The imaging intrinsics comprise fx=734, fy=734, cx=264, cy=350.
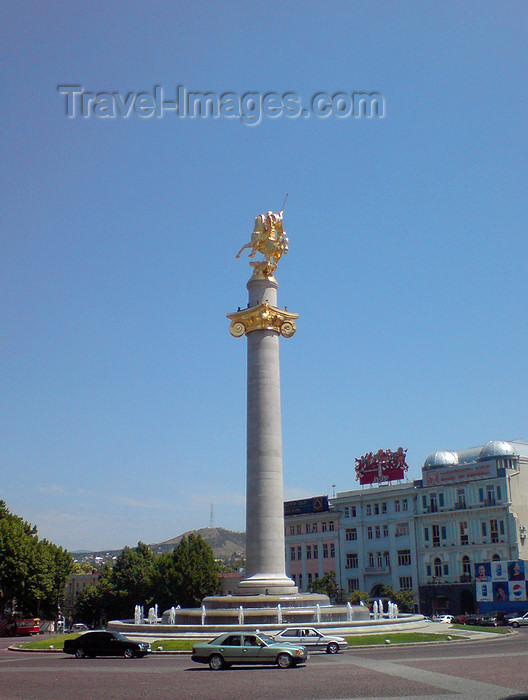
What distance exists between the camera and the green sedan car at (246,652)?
27625 millimetres

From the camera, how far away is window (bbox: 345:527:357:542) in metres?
104

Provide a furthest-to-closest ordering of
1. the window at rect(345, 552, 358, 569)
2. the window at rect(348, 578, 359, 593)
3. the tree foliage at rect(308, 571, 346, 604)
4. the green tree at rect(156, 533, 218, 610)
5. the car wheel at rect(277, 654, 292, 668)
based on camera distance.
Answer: the window at rect(345, 552, 358, 569), the window at rect(348, 578, 359, 593), the tree foliage at rect(308, 571, 346, 604), the green tree at rect(156, 533, 218, 610), the car wheel at rect(277, 654, 292, 668)

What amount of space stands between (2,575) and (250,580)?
4163cm

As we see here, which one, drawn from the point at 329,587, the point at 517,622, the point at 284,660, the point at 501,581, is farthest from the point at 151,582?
the point at 284,660

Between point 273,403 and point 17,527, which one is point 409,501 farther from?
point 273,403

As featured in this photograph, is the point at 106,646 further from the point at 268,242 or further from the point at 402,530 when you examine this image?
the point at 402,530

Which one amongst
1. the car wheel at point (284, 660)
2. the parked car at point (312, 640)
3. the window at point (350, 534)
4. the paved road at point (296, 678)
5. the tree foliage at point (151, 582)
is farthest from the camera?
the window at point (350, 534)

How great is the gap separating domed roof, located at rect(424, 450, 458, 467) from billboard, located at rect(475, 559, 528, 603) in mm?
15436

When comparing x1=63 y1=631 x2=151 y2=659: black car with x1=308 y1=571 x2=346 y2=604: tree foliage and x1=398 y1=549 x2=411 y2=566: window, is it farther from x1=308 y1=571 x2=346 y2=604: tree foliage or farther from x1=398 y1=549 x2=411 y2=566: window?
x1=398 y1=549 x2=411 y2=566: window

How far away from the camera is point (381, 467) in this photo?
4102 inches

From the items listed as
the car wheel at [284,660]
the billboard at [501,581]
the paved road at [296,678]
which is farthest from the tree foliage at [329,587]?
the car wheel at [284,660]

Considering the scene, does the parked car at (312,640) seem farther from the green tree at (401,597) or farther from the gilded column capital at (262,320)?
the green tree at (401,597)

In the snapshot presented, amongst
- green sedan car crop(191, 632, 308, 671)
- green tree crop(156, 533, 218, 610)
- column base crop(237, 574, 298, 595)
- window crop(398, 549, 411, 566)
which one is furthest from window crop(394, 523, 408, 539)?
green sedan car crop(191, 632, 308, 671)

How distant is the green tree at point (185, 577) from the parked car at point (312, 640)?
61088mm
